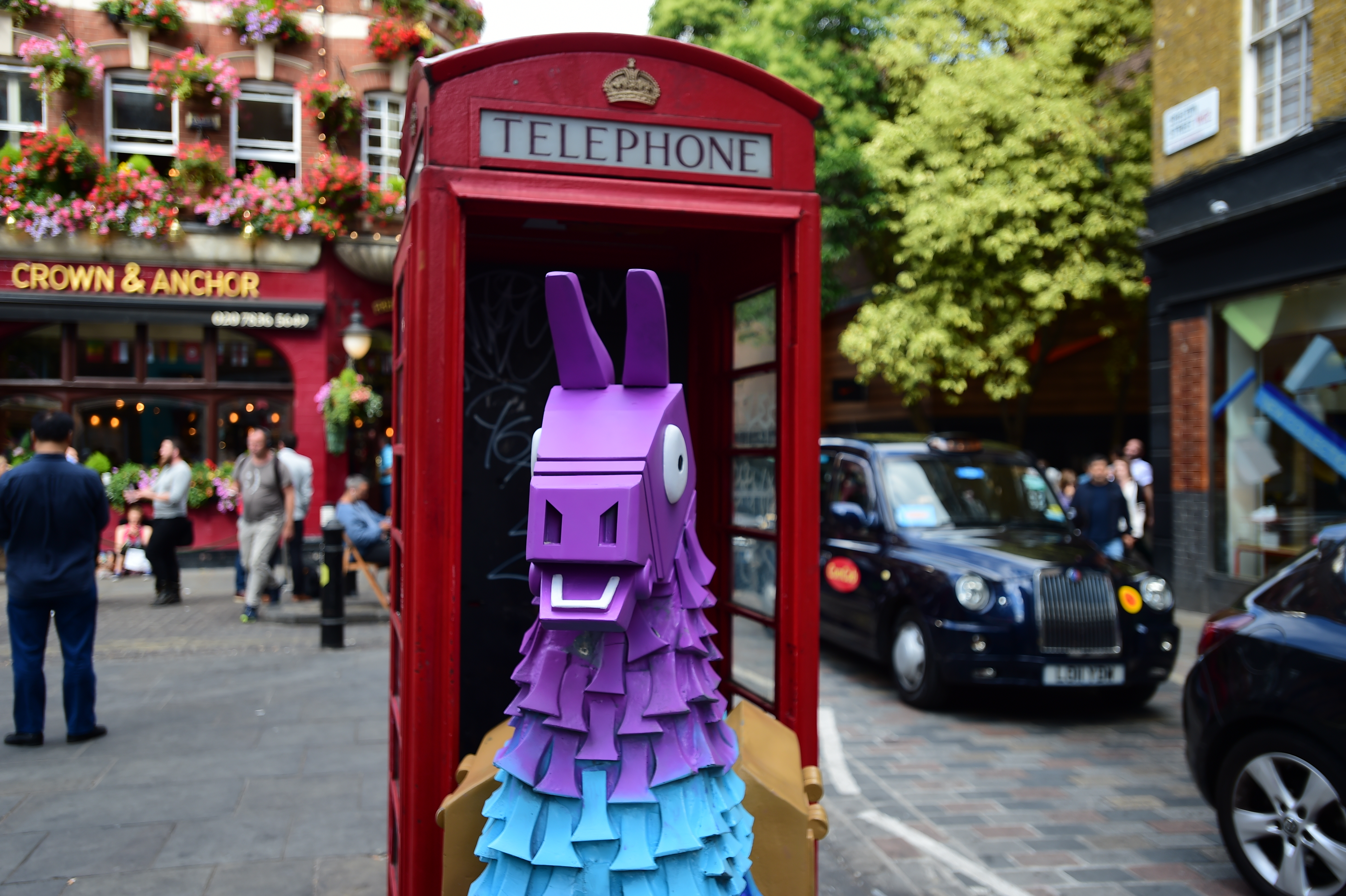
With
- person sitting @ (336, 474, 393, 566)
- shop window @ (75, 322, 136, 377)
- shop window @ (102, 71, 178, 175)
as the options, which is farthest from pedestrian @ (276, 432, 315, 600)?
shop window @ (102, 71, 178, 175)

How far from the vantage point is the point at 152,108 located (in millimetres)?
15914

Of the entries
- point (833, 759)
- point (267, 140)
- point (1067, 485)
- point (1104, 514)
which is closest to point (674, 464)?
point (833, 759)

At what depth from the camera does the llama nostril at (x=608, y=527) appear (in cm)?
197

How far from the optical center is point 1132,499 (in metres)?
12.9

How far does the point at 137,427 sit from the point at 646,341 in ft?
53.1

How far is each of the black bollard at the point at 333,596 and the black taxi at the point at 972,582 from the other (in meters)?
4.46

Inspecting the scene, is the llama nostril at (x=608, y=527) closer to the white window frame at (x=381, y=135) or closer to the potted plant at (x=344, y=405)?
the potted plant at (x=344, y=405)

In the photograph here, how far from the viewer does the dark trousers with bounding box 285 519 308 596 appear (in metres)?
11.3

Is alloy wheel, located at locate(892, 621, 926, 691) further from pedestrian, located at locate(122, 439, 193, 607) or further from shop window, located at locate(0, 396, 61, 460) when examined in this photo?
shop window, located at locate(0, 396, 61, 460)

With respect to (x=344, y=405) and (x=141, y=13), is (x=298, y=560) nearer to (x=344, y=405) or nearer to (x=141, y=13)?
(x=344, y=405)

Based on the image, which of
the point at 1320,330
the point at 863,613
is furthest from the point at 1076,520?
the point at 863,613

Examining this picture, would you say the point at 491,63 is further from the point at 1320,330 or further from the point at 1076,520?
the point at 1320,330

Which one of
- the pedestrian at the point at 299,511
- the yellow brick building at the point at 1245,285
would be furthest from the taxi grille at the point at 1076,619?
the pedestrian at the point at 299,511

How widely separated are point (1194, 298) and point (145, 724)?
39.4ft
